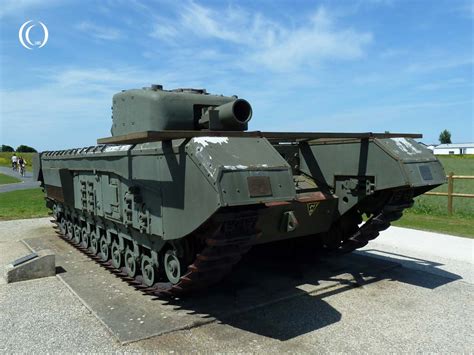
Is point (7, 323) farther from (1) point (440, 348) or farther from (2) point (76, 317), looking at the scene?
(1) point (440, 348)

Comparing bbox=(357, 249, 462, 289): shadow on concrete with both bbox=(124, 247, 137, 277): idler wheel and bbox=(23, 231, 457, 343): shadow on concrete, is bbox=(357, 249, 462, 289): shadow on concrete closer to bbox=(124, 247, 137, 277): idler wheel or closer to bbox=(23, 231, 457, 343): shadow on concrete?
bbox=(23, 231, 457, 343): shadow on concrete

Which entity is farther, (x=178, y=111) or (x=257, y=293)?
(x=178, y=111)

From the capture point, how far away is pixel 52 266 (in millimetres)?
7281

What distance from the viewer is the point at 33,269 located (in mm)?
7105

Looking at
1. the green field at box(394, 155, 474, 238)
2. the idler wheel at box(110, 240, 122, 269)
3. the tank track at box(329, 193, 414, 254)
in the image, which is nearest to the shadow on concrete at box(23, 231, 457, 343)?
the idler wheel at box(110, 240, 122, 269)

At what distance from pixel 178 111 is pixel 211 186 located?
2798 millimetres

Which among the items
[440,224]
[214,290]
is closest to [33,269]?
[214,290]

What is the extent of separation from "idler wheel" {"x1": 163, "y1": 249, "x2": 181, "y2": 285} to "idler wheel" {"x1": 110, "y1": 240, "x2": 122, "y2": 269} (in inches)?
67.7

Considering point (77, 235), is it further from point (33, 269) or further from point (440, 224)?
point (440, 224)

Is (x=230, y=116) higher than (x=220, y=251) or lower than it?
higher

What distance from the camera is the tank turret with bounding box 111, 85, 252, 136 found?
20.7ft

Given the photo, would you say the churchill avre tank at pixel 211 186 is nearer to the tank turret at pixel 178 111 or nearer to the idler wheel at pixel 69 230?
the tank turret at pixel 178 111

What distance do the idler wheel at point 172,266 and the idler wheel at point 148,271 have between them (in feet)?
1.29

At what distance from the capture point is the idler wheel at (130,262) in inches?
262
